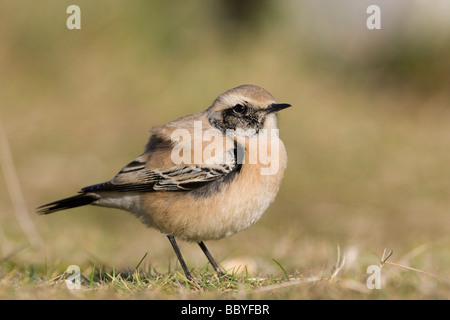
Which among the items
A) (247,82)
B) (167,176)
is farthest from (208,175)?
(247,82)

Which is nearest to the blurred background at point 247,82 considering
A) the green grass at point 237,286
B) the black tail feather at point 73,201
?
the black tail feather at point 73,201

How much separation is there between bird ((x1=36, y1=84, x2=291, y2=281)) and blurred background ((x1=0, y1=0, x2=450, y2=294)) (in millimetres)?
5667

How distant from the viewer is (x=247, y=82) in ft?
49.3

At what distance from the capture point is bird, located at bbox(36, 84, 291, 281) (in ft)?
18.4

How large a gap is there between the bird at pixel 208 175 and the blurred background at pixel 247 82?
18.6ft

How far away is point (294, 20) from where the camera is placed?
1702 centimetres

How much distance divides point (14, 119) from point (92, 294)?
37.3 ft

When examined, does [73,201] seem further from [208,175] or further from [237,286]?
[237,286]

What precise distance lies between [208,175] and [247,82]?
9564 millimetres

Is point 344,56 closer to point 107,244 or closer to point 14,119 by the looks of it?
point 14,119

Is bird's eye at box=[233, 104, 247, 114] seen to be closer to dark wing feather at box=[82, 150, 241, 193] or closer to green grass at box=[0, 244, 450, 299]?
dark wing feather at box=[82, 150, 241, 193]

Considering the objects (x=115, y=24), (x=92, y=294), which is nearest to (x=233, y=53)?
(x=115, y=24)

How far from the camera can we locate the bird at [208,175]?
5.62 m

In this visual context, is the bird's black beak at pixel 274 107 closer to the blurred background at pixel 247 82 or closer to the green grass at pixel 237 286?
the green grass at pixel 237 286
